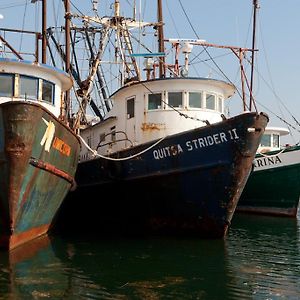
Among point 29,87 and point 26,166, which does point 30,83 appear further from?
point 26,166

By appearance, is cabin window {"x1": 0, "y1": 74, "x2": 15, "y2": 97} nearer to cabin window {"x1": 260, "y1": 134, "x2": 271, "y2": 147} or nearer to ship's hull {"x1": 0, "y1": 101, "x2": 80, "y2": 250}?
ship's hull {"x1": 0, "y1": 101, "x2": 80, "y2": 250}

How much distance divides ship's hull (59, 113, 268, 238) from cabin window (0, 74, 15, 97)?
3060mm

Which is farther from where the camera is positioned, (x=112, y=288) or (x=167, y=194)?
(x=167, y=194)

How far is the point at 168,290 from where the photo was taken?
7.04 m

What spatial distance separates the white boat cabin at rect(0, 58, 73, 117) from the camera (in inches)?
427

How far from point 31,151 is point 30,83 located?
2.65 metres

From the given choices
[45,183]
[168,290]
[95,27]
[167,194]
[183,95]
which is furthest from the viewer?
[95,27]

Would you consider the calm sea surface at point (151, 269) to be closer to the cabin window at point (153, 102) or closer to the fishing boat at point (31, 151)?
the fishing boat at point (31, 151)

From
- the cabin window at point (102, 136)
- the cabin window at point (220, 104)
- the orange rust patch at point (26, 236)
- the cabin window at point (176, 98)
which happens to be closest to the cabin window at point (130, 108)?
the cabin window at point (176, 98)

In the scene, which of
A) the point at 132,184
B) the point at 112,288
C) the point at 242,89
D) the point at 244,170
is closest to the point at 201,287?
the point at 112,288

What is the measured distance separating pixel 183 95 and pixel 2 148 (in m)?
5.70

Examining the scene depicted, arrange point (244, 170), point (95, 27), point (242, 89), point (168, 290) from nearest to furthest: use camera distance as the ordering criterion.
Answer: point (168, 290)
point (244, 170)
point (242, 89)
point (95, 27)

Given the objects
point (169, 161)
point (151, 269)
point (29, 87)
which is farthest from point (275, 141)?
point (151, 269)

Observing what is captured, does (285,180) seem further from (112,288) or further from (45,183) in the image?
(112,288)
